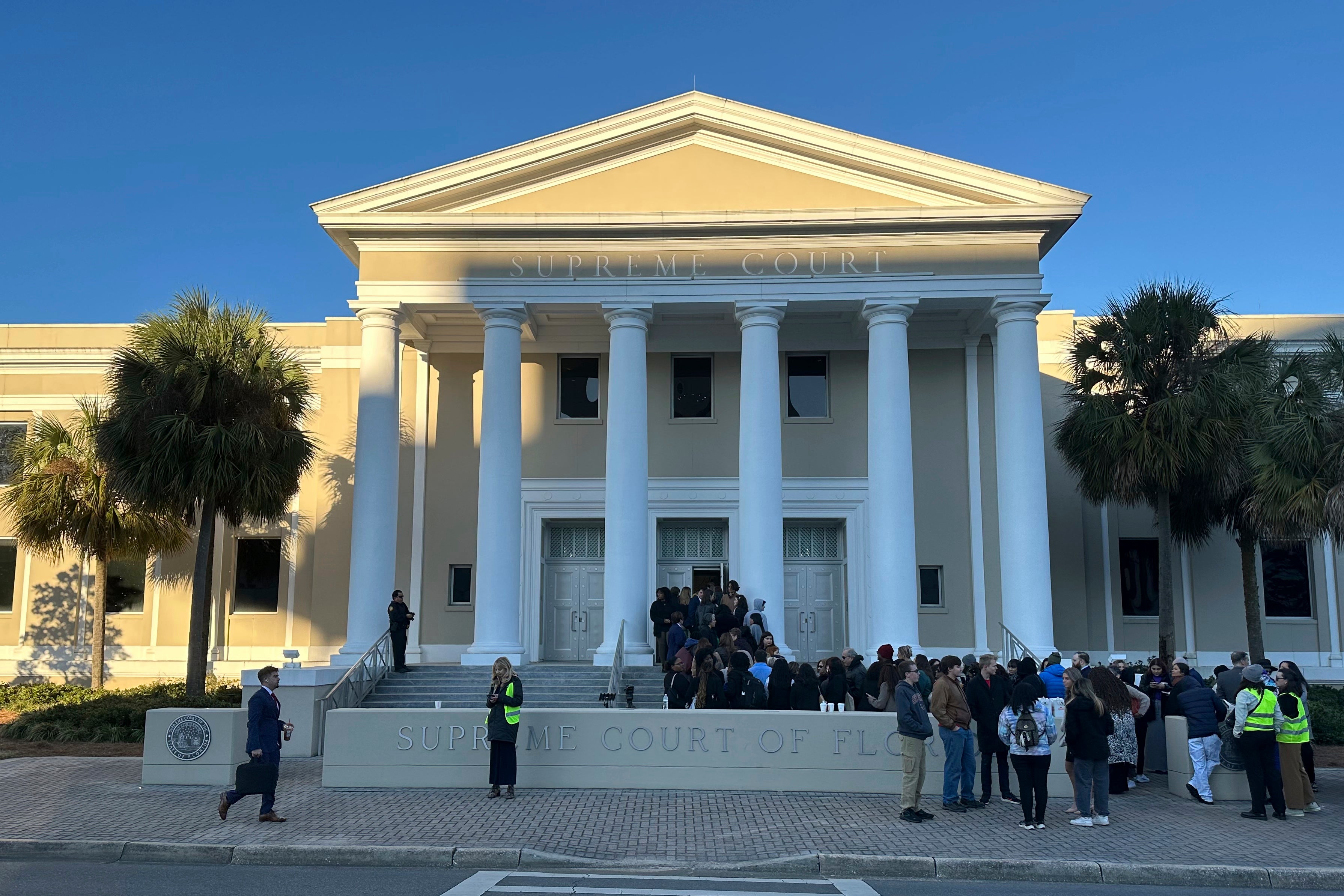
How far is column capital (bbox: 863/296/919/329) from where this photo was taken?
22062mm

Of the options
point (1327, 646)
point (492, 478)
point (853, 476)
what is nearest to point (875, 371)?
point (853, 476)

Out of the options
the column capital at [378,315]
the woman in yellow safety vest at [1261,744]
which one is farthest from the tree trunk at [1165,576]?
the column capital at [378,315]

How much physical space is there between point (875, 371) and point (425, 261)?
30.9ft

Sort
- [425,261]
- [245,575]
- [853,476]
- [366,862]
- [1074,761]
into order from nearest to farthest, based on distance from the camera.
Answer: [366,862]
[1074,761]
[425,261]
[853,476]
[245,575]

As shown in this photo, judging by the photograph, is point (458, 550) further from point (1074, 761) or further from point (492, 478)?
point (1074, 761)

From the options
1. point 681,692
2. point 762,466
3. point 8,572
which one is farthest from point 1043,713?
point 8,572

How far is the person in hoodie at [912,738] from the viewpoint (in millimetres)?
11992

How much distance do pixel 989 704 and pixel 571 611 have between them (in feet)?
44.2

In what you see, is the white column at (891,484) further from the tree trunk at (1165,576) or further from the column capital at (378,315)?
the column capital at (378,315)

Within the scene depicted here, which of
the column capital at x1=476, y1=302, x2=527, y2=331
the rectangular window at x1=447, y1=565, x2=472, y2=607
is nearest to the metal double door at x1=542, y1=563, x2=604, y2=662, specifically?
the rectangular window at x1=447, y1=565, x2=472, y2=607

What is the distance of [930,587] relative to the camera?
24578 mm

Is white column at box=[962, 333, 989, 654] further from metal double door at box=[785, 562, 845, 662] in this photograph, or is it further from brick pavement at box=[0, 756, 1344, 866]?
brick pavement at box=[0, 756, 1344, 866]

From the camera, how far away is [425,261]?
22531 mm

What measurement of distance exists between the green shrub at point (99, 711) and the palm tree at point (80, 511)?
5.95 ft
